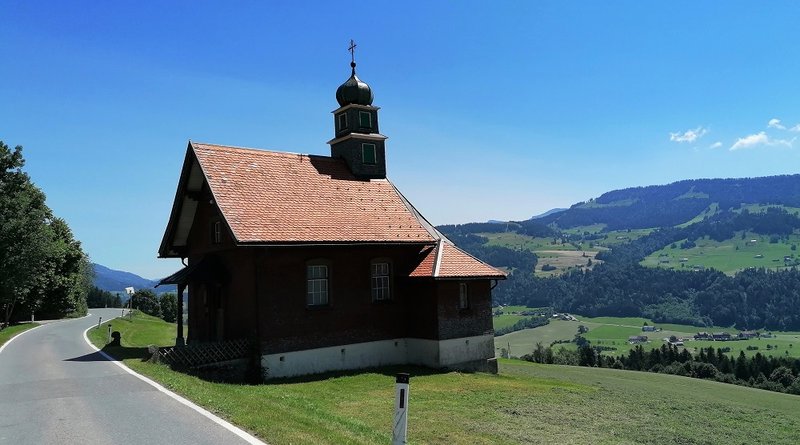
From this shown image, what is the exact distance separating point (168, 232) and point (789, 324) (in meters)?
220

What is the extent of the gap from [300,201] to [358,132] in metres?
7.60

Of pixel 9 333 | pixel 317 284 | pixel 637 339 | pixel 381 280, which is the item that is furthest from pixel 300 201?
pixel 637 339

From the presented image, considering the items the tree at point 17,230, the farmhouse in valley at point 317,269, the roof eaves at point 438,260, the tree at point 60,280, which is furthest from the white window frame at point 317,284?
the tree at point 60,280

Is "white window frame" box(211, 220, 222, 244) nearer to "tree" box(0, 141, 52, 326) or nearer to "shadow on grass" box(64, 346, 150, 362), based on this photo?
"shadow on grass" box(64, 346, 150, 362)

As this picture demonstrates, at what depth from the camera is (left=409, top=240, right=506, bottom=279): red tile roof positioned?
24.1 metres

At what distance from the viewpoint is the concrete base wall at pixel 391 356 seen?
20797 mm

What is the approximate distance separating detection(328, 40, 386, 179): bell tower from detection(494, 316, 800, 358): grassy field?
100700 millimetres

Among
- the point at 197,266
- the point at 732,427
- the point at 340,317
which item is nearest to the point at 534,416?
the point at 732,427

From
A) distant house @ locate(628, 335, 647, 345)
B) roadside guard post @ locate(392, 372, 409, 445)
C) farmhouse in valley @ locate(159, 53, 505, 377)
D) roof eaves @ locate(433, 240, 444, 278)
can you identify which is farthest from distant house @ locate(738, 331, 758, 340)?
roadside guard post @ locate(392, 372, 409, 445)

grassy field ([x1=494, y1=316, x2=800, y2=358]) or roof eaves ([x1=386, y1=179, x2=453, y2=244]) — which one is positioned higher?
roof eaves ([x1=386, y1=179, x2=453, y2=244])

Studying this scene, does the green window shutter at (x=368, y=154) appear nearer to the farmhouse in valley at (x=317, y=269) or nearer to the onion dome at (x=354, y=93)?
the farmhouse in valley at (x=317, y=269)

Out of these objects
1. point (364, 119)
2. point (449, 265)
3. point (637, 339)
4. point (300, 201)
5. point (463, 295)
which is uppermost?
point (364, 119)

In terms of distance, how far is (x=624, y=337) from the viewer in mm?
160500

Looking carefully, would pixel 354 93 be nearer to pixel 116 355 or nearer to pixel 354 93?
pixel 354 93
